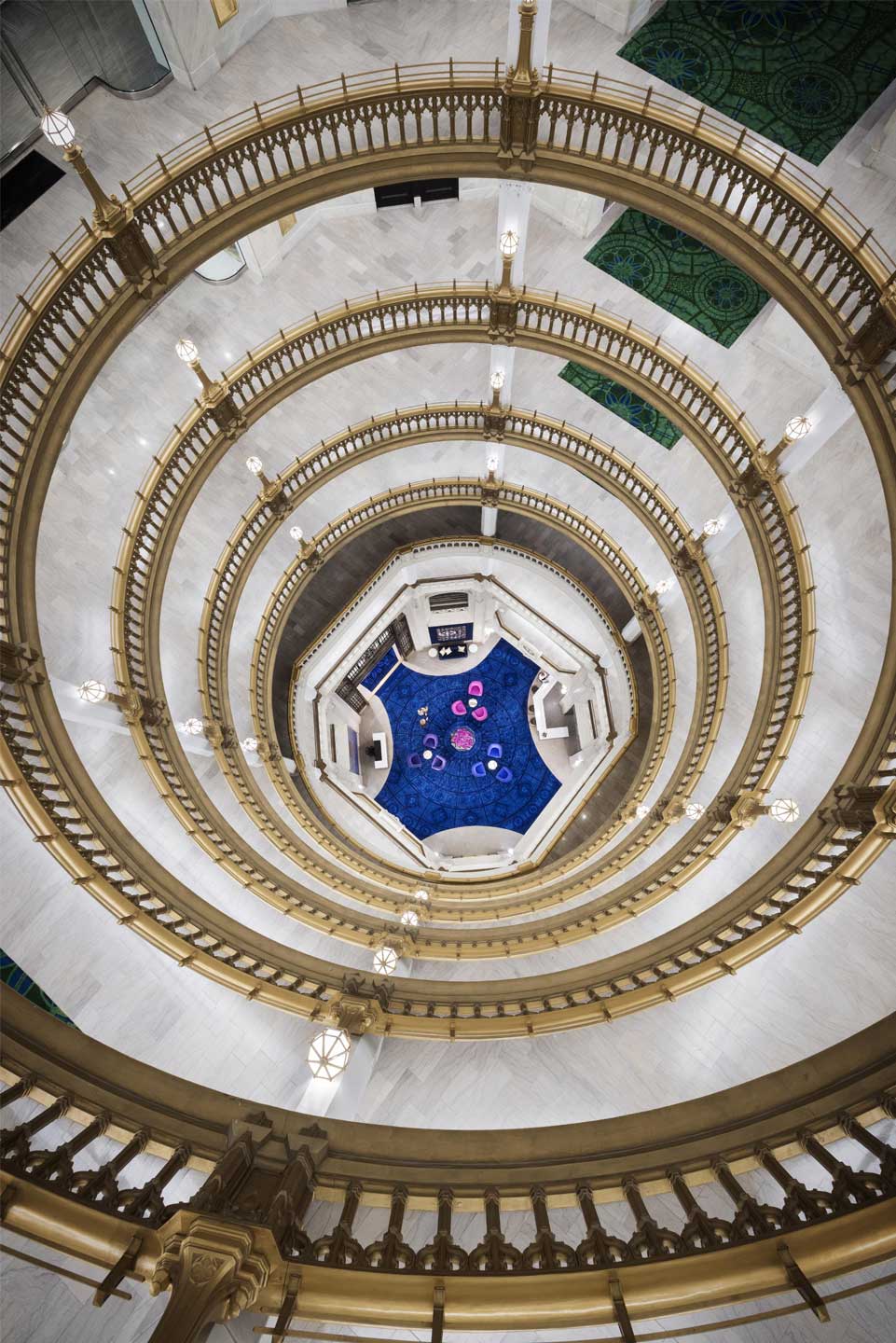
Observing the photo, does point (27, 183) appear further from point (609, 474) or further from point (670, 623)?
point (670, 623)

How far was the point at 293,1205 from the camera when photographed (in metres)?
3.56

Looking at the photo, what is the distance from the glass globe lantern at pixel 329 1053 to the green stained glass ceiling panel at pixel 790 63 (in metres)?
13.1

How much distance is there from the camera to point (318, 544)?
14.6 m

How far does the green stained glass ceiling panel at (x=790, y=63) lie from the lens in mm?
9758

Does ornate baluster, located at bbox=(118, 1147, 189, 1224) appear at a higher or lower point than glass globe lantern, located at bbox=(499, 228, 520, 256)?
lower

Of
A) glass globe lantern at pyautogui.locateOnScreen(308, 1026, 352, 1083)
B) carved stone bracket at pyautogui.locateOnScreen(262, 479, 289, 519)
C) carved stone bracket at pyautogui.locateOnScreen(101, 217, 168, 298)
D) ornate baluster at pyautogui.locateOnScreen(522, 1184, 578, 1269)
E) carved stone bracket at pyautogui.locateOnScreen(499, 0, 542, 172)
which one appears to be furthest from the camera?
carved stone bracket at pyautogui.locateOnScreen(262, 479, 289, 519)

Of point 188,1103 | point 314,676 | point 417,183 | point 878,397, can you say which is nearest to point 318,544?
point 314,676

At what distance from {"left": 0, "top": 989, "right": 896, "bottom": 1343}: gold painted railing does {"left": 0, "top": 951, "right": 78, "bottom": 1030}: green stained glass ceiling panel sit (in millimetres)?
1946

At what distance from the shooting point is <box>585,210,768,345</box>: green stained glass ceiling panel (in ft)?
38.1

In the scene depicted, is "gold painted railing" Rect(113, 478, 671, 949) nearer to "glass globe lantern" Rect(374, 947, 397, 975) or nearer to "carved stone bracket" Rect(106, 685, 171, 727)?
"carved stone bracket" Rect(106, 685, 171, 727)

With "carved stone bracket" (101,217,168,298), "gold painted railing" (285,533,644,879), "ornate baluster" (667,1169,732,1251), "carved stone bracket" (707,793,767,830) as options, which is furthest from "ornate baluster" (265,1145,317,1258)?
"gold painted railing" (285,533,644,879)

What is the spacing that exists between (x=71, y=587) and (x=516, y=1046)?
890 cm

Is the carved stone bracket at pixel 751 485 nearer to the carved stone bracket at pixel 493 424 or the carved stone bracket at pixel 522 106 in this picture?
the carved stone bracket at pixel 493 424

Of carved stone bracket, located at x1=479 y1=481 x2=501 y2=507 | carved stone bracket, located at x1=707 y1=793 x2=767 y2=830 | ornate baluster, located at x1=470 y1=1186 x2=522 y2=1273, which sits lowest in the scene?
ornate baluster, located at x1=470 y1=1186 x2=522 y2=1273
